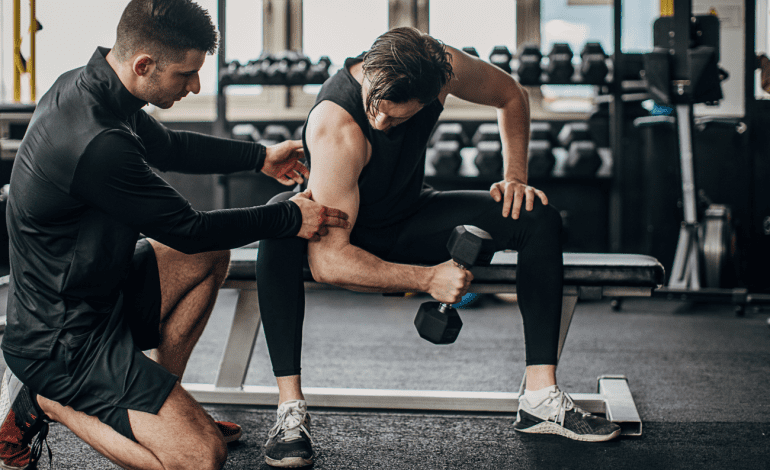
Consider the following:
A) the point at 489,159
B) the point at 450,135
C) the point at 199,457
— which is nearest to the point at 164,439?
the point at 199,457

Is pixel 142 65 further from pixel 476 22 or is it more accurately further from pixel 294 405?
pixel 476 22

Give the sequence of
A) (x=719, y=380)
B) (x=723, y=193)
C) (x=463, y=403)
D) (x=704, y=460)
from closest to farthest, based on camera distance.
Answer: (x=704, y=460)
(x=463, y=403)
(x=719, y=380)
(x=723, y=193)

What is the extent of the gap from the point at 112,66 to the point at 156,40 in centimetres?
11

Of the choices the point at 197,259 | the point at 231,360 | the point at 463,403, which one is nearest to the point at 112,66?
the point at 197,259

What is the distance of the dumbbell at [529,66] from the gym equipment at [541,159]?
1.30 feet

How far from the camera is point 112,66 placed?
124 centimetres

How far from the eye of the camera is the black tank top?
4.99ft

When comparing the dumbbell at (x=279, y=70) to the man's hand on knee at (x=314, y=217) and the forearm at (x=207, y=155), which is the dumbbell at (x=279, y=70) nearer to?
the forearm at (x=207, y=155)

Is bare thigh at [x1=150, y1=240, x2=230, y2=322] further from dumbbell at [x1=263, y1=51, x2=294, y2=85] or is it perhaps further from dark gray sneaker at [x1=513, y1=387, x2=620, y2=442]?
dumbbell at [x1=263, y1=51, x2=294, y2=85]

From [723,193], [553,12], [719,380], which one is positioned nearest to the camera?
[719,380]

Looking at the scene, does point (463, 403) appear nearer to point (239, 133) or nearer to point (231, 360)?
point (231, 360)

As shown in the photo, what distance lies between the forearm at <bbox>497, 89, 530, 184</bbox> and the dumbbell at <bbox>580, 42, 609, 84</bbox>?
8.07ft

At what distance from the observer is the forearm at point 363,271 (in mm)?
1499

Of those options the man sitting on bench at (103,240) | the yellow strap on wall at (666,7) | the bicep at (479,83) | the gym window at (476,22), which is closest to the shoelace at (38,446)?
the man sitting on bench at (103,240)
